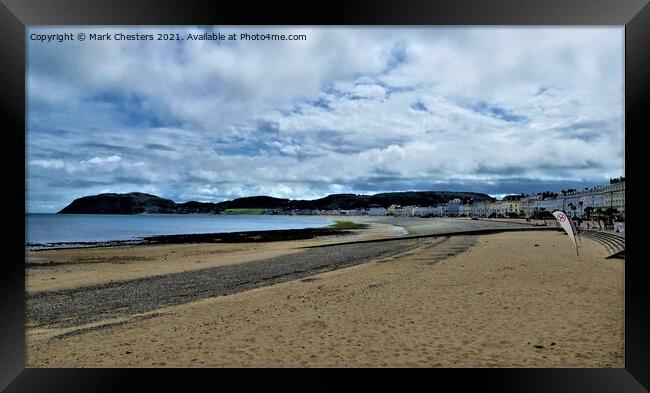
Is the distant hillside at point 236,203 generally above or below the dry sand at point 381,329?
above

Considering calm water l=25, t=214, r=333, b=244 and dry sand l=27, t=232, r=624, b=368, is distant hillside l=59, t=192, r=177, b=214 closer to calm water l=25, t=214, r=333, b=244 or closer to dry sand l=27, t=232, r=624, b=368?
calm water l=25, t=214, r=333, b=244

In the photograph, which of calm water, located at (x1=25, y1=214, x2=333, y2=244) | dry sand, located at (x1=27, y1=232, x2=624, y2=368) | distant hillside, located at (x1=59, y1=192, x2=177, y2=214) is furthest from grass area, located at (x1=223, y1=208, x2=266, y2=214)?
dry sand, located at (x1=27, y1=232, x2=624, y2=368)

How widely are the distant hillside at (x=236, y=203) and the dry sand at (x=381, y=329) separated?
5.99 m

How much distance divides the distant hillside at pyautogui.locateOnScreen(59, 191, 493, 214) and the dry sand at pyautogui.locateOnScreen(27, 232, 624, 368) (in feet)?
19.7

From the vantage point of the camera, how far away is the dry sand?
4070 mm

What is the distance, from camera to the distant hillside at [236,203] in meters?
11.5

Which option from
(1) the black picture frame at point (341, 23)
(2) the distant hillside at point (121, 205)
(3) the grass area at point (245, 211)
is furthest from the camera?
(3) the grass area at point (245, 211)

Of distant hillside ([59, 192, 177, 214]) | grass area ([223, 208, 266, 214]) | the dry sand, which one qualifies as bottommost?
the dry sand

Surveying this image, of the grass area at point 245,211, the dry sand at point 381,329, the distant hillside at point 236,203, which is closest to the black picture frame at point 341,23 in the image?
the dry sand at point 381,329

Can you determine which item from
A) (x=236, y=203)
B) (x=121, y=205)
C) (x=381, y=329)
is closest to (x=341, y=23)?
(x=381, y=329)

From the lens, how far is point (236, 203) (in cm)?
1307

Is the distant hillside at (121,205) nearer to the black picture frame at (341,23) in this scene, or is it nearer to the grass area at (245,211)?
the grass area at (245,211)

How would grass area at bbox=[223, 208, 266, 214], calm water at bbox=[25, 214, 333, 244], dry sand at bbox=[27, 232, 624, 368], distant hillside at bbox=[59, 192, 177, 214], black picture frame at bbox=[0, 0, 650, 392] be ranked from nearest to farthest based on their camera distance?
black picture frame at bbox=[0, 0, 650, 392], dry sand at bbox=[27, 232, 624, 368], distant hillside at bbox=[59, 192, 177, 214], grass area at bbox=[223, 208, 266, 214], calm water at bbox=[25, 214, 333, 244]

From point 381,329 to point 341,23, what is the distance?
3.60 m
